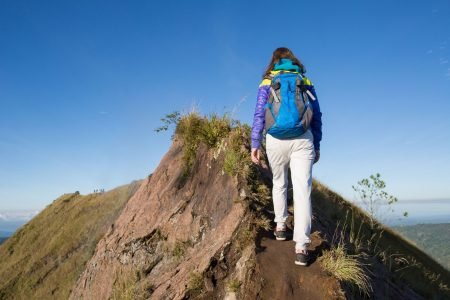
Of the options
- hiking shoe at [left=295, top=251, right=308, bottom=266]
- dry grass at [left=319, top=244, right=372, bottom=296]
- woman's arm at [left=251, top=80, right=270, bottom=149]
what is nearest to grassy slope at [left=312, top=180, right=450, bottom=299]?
dry grass at [left=319, top=244, right=372, bottom=296]

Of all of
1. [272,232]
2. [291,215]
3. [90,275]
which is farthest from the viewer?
[90,275]

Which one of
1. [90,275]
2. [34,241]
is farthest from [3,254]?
[90,275]

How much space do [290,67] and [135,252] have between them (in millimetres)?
6176

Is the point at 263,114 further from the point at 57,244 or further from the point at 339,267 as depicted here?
the point at 57,244

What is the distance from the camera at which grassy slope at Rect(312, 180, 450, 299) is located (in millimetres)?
11578

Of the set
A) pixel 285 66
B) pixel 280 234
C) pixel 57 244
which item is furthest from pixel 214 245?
pixel 57 244

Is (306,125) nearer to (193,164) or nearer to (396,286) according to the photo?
(193,164)

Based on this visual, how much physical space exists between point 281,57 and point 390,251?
1094 centimetres

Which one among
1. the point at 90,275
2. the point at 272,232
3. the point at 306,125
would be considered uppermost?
the point at 306,125

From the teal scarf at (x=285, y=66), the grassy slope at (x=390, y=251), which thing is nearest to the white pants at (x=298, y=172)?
the teal scarf at (x=285, y=66)

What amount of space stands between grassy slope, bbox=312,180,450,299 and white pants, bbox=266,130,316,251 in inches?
160

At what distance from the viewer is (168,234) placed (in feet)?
28.9

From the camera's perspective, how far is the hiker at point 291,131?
5832 millimetres

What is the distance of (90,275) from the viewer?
1083 cm
